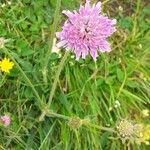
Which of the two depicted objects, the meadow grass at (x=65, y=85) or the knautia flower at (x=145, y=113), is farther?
the knautia flower at (x=145, y=113)

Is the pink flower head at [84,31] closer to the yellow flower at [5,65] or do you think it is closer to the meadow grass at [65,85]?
the meadow grass at [65,85]

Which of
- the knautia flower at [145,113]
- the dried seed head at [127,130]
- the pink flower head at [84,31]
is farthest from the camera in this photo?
the knautia flower at [145,113]

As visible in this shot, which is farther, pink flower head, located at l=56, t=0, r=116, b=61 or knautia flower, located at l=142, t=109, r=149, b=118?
knautia flower, located at l=142, t=109, r=149, b=118

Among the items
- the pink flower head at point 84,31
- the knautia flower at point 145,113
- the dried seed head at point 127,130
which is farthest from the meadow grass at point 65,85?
the pink flower head at point 84,31

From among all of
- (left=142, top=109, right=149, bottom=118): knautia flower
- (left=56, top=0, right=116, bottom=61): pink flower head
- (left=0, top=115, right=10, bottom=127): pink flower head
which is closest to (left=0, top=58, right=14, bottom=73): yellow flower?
(left=0, top=115, right=10, bottom=127): pink flower head

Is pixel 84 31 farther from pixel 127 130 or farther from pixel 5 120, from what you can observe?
pixel 5 120

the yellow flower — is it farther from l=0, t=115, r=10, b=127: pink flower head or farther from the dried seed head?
the dried seed head

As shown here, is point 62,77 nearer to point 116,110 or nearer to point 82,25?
point 116,110
